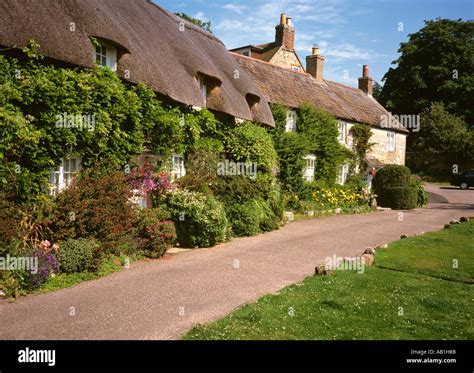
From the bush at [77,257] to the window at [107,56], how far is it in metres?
5.06

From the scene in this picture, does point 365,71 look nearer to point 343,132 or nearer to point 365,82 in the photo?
point 365,82

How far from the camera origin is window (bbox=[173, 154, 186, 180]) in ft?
44.6

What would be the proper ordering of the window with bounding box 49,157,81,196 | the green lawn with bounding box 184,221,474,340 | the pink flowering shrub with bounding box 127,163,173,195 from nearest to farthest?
1. the green lawn with bounding box 184,221,474,340
2. the window with bounding box 49,157,81,196
3. the pink flowering shrub with bounding box 127,163,173,195

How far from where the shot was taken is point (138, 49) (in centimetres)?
1155

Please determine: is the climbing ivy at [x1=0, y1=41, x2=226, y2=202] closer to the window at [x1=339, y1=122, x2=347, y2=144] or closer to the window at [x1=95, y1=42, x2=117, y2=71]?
the window at [x1=95, y1=42, x2=117, y2=71]

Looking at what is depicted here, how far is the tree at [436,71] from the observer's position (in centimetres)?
4506

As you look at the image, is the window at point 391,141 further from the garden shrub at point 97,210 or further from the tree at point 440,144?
the garden shrub at point 97,210

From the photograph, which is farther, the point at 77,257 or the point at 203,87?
the point at 203,87

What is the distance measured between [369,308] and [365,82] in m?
29.9

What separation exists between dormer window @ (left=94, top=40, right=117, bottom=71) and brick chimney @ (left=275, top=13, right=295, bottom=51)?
19.7 meters

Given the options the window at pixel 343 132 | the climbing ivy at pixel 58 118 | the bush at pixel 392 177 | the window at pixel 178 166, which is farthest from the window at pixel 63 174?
the window at pixel 343 132

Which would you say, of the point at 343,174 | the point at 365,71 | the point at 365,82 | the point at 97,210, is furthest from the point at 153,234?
the point at 365,71

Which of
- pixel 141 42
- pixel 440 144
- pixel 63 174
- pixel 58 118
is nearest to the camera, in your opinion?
pixel 58 118

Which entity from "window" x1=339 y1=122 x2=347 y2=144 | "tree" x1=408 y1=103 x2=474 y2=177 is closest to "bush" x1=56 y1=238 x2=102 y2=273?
"window" x1=339 y1=122 x2=347 y2=144
